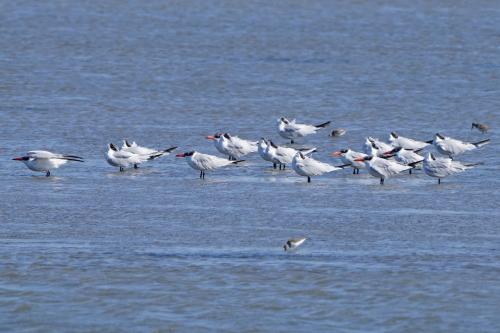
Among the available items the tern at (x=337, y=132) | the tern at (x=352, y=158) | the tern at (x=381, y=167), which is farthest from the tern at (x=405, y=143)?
the tern at (x=381, y=167)

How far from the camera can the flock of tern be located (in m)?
21.2

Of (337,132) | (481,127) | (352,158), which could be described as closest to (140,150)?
(352,158)

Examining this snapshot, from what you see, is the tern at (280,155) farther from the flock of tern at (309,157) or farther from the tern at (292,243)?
the tern at (292,243)

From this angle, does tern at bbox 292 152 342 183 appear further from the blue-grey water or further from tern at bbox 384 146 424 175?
tern at bbox 384 146 424 175

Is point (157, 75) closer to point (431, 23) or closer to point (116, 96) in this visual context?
point (116, 96)

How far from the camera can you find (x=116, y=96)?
30.3 meters

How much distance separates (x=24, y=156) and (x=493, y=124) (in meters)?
9.49

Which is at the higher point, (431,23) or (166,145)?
(431,23)

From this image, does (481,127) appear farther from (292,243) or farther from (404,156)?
(292,243)

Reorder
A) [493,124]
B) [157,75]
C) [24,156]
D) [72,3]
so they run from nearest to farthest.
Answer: [24,156], [493,124], [157,75], [72,3]

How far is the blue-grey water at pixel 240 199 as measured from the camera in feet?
45.0

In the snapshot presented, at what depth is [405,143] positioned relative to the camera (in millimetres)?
24125

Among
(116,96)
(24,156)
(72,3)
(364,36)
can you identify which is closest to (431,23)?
(364,36)

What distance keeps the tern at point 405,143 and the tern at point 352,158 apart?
163 cm
